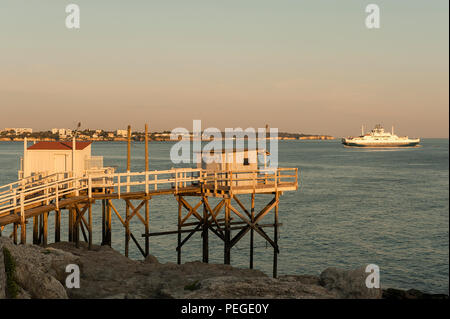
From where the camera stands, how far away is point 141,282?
612 inches

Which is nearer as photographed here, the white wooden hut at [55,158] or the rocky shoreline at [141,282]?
the rocky shoreline at [141,282]

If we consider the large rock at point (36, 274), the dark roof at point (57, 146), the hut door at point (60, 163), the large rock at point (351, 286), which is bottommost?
the large rock at point (351, 286)

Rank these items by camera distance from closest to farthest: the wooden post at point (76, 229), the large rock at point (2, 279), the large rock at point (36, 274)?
1. the large rock at point (2, 279)
2. the large rock at point (36, 274)
3. the wooden post at point (76, 229)

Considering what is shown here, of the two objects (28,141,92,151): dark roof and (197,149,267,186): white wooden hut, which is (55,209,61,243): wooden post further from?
(197,149,267,186): white wooden hut

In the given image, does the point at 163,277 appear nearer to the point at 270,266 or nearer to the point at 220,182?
the point at 220,182

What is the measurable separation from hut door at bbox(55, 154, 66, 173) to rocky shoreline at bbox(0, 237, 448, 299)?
10.8 metres

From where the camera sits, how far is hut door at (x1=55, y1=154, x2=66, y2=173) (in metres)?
28.1

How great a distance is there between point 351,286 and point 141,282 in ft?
21.9

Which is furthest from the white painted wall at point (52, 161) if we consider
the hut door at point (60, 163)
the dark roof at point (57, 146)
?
the dark roof at point (57, 146)

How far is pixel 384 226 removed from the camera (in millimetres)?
40094

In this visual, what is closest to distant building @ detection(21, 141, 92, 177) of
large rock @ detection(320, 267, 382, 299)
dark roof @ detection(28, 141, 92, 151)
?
dark roof @ detection(28, 141, 92, 151)

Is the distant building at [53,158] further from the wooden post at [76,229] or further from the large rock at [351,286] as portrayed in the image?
the large rock at [351,286]

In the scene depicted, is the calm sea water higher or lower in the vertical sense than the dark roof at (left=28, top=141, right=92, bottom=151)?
lower

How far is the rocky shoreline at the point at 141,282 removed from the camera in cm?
1294
